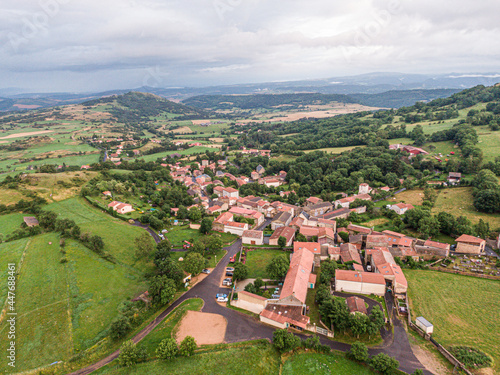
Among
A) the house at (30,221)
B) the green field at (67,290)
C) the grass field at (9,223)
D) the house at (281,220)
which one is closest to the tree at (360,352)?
the green field at (67,290)

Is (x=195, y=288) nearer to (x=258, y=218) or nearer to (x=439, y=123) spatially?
(x=258, y=218)

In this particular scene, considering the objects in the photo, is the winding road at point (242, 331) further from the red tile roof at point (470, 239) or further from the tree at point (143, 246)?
the red tile roof at point (470, 239)

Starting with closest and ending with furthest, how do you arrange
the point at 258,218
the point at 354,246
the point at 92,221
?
the point at 354,246 < the point at 92,221 < the point at 258,218

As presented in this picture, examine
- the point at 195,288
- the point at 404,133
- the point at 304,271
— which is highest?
the point at 404,133

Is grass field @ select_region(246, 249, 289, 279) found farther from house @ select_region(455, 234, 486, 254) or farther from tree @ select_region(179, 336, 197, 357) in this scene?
house @ select_region(455, 234, 486, 254)

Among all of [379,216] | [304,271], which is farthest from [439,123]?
[304,271]

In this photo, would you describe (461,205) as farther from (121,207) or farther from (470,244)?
(121,207)

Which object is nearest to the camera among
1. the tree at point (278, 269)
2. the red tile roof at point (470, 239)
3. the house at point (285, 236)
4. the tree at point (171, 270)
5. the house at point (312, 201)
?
the tree at point (171, 270)
